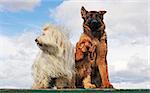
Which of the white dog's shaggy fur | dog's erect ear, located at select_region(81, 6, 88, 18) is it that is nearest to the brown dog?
dog's erect ear, located at select_region(81, 6, 88, 18)

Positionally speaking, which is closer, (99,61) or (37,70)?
(37,70)

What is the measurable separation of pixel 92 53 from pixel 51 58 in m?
1.31

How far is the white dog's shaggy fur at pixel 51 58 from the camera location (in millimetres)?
15578

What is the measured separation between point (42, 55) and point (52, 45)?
1.24 feet

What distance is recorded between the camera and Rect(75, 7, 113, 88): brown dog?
1642 cm

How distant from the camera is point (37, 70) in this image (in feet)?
51.3

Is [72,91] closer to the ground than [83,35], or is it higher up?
closer to the ground

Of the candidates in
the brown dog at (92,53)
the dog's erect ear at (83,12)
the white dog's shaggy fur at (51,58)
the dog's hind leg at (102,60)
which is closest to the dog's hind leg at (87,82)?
the brown dog at (92,53)

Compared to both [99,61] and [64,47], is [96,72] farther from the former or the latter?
[64,47]

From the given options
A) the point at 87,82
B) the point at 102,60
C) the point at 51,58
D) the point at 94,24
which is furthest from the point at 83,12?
the point at 87,82

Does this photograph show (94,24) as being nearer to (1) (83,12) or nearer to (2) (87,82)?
(1) (83,12)

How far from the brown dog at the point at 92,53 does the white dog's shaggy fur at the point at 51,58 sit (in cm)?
74

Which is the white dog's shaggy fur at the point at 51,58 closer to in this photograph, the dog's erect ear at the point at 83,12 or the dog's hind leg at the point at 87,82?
the dog's hind leg at the point at 87,82

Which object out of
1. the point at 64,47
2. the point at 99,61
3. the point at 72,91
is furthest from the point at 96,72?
the point at 72,91
